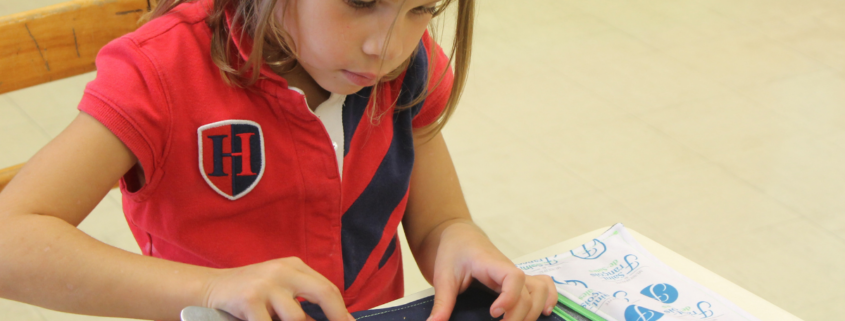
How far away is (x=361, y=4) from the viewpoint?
535mm

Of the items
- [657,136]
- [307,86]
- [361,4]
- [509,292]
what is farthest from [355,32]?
[657,136]

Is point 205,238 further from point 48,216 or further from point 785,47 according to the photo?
point 785,47

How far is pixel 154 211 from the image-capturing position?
621mm

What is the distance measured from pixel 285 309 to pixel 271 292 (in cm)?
1

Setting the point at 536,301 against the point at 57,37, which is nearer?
the point at 536,301

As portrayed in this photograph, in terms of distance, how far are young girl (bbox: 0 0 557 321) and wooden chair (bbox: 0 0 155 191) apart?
0.60ft

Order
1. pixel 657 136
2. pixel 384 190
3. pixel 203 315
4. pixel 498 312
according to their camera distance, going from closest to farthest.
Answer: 1. pixel 203 315
2. pixel 498 312
3. pixel 384 190
4. pixel 657 136

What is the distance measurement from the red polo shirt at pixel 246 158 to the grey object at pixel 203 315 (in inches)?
5.1

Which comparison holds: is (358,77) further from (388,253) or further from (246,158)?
(388,253)

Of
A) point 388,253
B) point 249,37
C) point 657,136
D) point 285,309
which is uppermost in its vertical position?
point 249,37

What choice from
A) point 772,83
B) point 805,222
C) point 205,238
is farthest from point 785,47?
point 205,238

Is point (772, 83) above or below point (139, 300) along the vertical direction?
below

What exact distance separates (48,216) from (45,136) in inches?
51.2

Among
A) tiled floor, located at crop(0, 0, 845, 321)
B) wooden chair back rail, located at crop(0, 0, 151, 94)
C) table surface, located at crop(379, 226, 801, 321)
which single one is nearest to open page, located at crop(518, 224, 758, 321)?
table surface, located at crop(379, 226, 801, 321)
